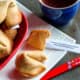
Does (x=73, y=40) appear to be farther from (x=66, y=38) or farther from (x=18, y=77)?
(x=18, y=77)

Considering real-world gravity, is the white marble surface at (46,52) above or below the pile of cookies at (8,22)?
below

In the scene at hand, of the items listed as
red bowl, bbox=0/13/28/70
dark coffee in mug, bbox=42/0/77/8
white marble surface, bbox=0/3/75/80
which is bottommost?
white marble surface, bbox=0/3/75/80

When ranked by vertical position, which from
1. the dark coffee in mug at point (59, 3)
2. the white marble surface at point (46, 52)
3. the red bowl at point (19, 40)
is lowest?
the white marble surface at point (46, 52)

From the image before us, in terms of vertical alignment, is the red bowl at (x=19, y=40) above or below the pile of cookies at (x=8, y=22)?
below

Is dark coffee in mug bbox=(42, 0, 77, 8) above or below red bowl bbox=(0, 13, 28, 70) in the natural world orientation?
above

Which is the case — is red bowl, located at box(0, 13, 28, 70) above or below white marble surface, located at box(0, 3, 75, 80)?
above

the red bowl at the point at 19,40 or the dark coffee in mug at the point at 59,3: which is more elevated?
the dark coffee in mug at the point at 59,3

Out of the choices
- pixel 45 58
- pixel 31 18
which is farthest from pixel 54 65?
pixel 31 18

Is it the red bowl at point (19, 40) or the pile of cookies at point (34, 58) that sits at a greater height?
the red bowl at point (19, 40)

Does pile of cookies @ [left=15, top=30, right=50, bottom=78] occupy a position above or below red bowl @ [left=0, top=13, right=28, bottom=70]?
below

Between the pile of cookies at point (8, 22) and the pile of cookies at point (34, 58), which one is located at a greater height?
the pile of cookies at point (8, 22)

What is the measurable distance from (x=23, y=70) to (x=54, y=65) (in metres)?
0.06

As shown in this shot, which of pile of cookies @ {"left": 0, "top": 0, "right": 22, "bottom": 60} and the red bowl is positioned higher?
pile of cookies @ {"left": 0, "top": 0, "right": 22, "bottom": 60}

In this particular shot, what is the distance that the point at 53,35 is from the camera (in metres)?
0.49
